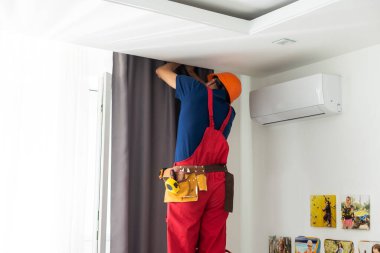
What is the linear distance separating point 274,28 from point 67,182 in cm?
161

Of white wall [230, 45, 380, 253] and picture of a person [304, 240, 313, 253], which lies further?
picture of a person [304, 240, 313, 253]

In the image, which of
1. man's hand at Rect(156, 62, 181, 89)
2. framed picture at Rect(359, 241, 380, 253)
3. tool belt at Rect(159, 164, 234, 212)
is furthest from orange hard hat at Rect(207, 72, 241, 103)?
framed picture at Rect(359, 241, 380, 253)

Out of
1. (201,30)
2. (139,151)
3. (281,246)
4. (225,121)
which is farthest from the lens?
(281,246)

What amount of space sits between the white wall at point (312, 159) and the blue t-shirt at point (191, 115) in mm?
758

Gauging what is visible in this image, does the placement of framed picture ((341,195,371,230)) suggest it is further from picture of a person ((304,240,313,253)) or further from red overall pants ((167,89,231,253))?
red overall pants ((167,89,231,253))

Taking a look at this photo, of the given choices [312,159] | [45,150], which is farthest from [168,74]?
[312,159]

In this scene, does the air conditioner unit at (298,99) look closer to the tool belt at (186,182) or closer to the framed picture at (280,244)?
the tool belt at (186,182)

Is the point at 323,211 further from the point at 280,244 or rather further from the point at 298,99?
the point at 298,99

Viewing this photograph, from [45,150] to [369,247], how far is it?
2.12 metres

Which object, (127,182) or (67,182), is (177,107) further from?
(67,182)

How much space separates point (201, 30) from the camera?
303 centimetres

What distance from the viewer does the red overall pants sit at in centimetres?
316

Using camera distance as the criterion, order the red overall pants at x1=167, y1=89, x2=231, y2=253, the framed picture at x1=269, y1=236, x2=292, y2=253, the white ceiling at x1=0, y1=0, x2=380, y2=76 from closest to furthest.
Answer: the white ceiling at x1=0, y1=0, x2=380, y2=76 < the red overall pants at x1=167, y1=89, x2=231, y2=253 < the framed picture at x1=269, y1=236, x2=292, y2=253

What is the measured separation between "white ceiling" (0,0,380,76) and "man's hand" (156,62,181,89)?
0.21ft
